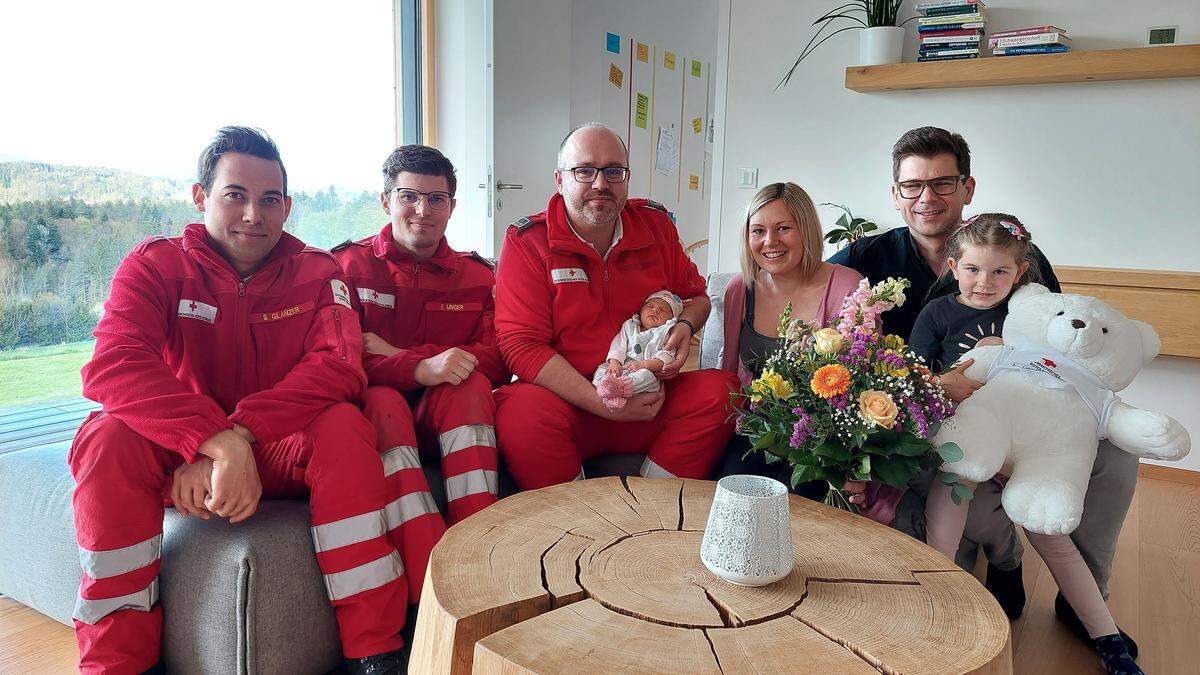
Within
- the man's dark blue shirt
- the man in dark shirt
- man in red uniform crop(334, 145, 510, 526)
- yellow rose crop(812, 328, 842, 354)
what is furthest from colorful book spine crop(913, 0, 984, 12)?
yellow rose crop(812, 328, 842, 354)

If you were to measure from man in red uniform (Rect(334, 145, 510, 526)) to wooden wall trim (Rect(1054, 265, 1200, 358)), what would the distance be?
8.15 ft

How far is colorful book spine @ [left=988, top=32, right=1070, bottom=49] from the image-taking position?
3.23 meters

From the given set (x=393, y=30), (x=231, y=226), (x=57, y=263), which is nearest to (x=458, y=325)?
(x=231, y=226)

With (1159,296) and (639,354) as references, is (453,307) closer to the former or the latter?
(639,354)

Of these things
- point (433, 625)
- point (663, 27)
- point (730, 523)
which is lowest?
point (433, 625)

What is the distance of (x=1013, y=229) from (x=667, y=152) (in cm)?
419

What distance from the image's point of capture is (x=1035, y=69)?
3.27 metres

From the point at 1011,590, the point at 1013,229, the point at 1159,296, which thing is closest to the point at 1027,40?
the point at 1159,296

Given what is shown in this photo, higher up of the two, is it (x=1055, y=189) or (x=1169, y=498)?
(x=1055, y=189)

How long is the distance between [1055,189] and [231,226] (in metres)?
3.30

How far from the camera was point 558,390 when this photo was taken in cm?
200

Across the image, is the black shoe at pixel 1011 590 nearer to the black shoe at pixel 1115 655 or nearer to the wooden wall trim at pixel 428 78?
the black shoe at pixel 1115 655

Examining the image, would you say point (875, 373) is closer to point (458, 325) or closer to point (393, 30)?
point (458, 325)

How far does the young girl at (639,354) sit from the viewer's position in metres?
1.91
